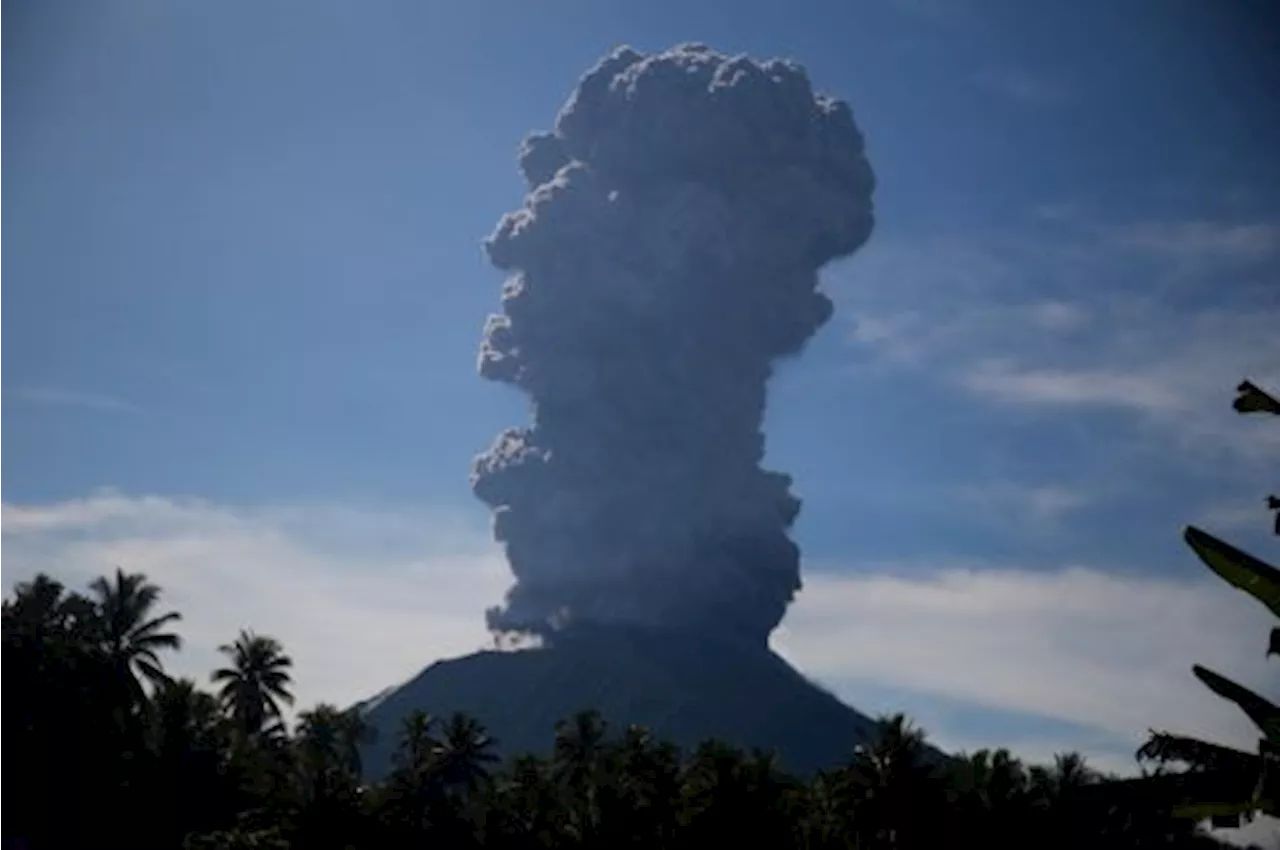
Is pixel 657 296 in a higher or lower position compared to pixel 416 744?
higher

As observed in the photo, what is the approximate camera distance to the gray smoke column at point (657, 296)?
15512 centimetres

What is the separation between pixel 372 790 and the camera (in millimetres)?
55969

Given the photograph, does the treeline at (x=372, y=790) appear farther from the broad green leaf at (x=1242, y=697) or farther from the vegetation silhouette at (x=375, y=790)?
the broad green leaf at (x=1242, y=697)

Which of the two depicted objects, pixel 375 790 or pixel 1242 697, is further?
pixel 375 790

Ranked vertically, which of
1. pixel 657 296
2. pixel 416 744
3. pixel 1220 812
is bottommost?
pixel 1220 812

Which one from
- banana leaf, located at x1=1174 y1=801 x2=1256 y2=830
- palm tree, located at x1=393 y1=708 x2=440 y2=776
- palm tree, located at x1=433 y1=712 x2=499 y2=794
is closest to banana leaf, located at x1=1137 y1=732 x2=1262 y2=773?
banana leaf, located at x1=1174 y1=801 x2=1256 y2=830

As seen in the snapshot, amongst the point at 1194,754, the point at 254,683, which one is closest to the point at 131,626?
the point at 254,683

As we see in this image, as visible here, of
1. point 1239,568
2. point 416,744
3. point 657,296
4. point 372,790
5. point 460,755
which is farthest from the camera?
point 657,296

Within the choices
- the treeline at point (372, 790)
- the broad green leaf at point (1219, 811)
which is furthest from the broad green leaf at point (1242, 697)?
the treeline at point (372, 790)

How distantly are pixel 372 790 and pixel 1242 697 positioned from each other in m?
48.6

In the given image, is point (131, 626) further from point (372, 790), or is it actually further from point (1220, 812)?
point (1220, 812)

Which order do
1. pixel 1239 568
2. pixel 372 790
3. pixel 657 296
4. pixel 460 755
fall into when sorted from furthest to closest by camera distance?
pixel 657 296 → pixel 460 755 → pixel 372 790 → pixel 1239 568

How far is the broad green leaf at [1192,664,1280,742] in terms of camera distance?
1142cm

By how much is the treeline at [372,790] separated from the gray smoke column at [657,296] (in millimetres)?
88226
